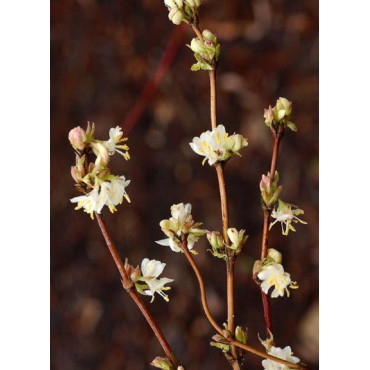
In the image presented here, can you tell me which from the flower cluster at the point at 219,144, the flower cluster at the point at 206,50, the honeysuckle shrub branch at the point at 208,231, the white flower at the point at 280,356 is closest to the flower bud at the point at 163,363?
the honeysuckle shrub branch at the point at 208,231

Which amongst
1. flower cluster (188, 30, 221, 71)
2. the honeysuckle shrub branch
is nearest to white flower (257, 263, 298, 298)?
the honeysuckle shrub branch

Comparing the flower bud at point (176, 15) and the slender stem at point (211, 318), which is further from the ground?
the flower bud at point (176, 15)

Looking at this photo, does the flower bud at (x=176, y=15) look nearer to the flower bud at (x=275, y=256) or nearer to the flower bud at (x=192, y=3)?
the flower bud at (x=192, y=3)

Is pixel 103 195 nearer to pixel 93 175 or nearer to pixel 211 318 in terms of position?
pixel 93 175

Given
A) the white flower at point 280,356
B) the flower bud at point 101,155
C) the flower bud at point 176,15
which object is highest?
the flower bud at point 176,15

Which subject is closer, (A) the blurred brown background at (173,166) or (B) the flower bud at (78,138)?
(B) the flower bud at (78,138)

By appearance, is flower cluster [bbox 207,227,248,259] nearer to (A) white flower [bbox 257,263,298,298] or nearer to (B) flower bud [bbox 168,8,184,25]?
(A) white flower [bbox 257,263,298,298]
